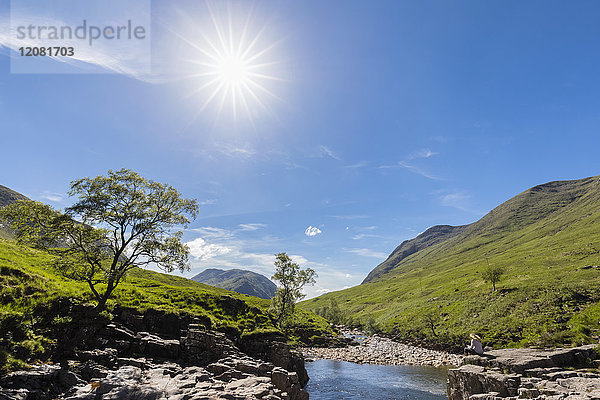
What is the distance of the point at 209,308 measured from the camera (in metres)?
46.1

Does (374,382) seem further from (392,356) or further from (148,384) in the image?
(148,384)

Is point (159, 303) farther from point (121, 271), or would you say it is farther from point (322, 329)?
point (322, 329)

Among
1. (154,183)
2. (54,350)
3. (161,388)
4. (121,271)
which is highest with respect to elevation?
(154,183)

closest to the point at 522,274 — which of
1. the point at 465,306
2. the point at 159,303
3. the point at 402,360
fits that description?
the point at 465,306

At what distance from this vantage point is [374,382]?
47.1 metres

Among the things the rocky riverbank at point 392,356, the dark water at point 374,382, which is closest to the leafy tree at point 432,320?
the rocky riverbank at point 392,356

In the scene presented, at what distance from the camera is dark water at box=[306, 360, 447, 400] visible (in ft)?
130

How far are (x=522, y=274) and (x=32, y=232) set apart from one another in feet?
553

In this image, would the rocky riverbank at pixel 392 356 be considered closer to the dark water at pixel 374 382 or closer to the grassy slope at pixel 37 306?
the dark water at pixel 374 382

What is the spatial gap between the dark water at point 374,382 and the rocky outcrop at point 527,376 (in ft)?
39.7

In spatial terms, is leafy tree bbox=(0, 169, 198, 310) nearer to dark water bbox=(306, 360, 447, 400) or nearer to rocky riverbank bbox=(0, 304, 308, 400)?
rocky riverbank bbox=(0, 304, 308, 400)

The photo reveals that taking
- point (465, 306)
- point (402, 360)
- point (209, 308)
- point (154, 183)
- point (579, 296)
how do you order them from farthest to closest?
point (465, 306)
point (579, 296)
point (402, 360)
point (209, 308)
point (154, 183)

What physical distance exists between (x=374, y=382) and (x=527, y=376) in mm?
27497

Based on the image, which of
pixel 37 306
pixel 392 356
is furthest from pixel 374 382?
pixel 37 306
